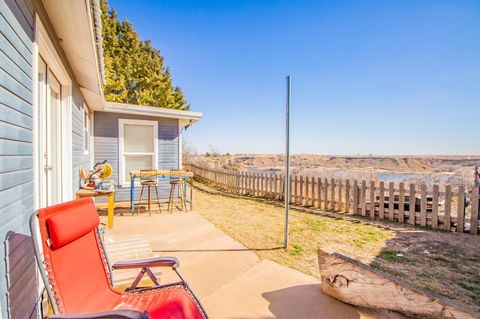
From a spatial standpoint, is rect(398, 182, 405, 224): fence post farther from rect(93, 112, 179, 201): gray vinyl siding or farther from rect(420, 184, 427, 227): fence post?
rect(93, 112, 179, 201): gray vinyl siding

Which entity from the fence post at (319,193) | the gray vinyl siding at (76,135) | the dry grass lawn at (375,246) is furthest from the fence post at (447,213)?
the gray vinyl siding at (76,135)

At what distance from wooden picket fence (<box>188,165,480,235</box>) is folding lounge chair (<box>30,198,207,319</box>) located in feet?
19.5

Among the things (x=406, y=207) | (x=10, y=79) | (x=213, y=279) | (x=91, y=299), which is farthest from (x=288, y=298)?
(x=406, y=207)

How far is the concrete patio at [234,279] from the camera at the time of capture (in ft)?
7.68

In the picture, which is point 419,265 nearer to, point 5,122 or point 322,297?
point 322,297

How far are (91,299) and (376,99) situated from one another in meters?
20.7

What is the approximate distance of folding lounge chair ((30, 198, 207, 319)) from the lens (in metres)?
1.50

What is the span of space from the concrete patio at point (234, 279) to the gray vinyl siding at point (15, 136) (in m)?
1.07

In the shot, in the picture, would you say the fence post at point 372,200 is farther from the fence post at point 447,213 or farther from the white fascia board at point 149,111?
the white fascia board at point 149,111

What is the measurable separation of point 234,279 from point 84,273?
5.75 feet

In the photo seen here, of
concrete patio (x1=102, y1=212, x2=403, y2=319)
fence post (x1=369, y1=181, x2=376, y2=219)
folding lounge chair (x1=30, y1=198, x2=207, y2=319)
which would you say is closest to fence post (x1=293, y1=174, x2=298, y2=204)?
fence post (x1=369, y1=181, x2=376, y2=219)

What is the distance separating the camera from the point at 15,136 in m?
1.57

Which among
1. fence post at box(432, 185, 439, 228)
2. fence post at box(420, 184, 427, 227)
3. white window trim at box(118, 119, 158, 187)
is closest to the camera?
fence post at box(432, 185, 439, 228)

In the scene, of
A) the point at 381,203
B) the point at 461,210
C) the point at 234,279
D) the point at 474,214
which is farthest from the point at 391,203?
the point at 234,279
